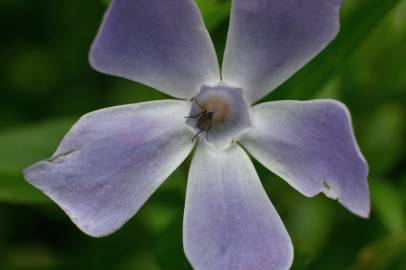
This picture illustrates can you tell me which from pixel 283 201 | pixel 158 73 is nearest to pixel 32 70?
pixel 283 201

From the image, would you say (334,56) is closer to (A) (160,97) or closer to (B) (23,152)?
(A) (160,97)

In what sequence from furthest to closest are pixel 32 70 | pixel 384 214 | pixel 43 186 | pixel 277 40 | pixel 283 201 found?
1. pixel 32 70
2. pixel 283 201
3. pixel 384 214
4. pixel 277 40
5. pixel 43 186

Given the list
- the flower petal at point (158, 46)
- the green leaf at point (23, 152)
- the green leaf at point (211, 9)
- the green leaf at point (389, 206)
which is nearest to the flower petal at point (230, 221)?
the flower petal at point (158, 46)

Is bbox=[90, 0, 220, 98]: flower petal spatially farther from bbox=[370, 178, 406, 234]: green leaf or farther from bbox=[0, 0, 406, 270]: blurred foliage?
bbox=[370, 178, 406, 234]: green leaf

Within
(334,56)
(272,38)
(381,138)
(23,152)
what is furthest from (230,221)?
(381,138)

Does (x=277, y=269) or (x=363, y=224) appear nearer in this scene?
(x=277, y=269)

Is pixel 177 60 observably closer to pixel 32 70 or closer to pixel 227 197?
pixel 227 197

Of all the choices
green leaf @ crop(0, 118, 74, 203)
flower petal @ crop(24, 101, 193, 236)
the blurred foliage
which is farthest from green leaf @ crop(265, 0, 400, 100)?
green leaf @ crop(0, 118, 74, 203)
